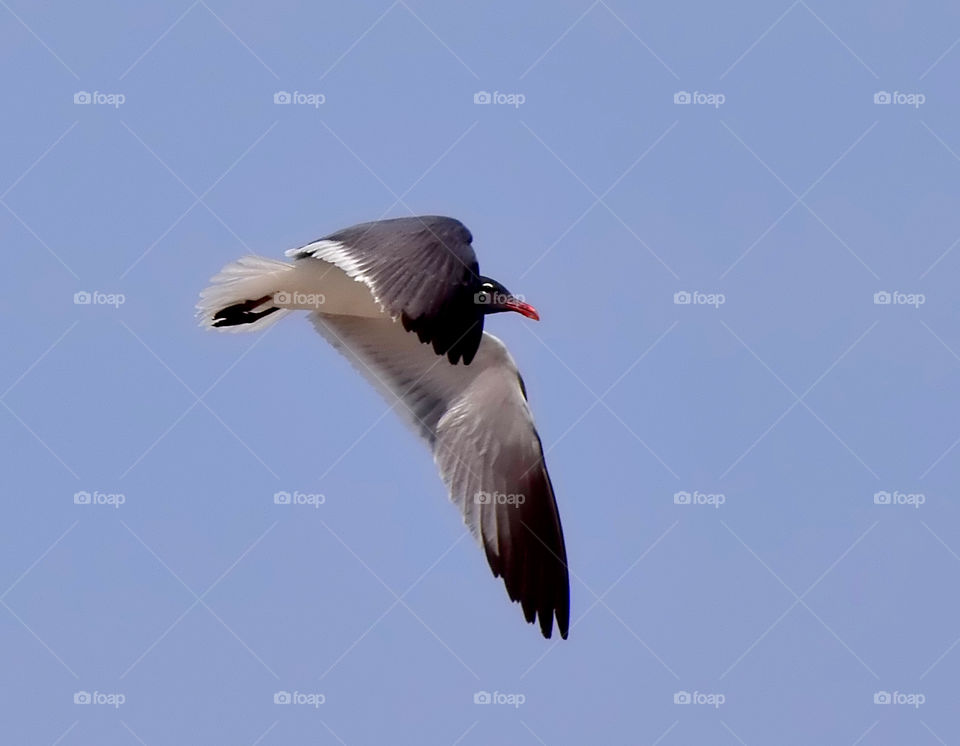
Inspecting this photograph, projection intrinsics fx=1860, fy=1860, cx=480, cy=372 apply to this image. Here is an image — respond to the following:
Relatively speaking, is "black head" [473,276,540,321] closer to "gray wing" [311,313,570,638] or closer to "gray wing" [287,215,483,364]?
"gray wing" [311,313,570,638]

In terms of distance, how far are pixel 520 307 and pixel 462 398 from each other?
32.9 inches

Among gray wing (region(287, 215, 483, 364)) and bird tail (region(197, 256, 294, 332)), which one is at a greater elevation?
bird tail (region(197, 256, 294, 332))

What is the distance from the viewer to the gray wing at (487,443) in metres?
11.2

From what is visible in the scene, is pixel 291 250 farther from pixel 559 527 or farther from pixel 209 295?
pixel 559 527

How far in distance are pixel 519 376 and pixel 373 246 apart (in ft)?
7.59

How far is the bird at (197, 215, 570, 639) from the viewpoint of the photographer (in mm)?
11156

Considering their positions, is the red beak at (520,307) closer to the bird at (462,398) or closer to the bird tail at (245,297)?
the bird at (462,398)

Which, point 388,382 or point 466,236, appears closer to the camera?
point 466,236

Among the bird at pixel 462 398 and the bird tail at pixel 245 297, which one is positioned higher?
the bird tail at pixel 245 297

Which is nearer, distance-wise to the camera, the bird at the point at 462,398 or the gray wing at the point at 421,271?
the gray wing at the point at 421,271

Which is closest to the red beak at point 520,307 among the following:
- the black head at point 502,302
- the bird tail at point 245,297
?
the black head at point 502,302

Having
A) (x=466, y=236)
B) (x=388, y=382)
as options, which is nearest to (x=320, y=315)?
(x=388, y=382)

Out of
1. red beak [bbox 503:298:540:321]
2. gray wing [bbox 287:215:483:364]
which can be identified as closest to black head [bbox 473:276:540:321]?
red beak [bbox 503:298:540:321]

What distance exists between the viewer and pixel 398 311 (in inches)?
348
